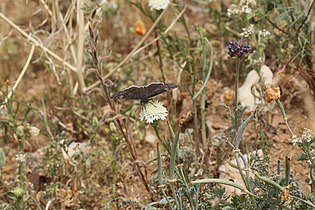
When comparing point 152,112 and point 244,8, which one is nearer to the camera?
point 152,112

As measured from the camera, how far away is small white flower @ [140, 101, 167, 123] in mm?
1733

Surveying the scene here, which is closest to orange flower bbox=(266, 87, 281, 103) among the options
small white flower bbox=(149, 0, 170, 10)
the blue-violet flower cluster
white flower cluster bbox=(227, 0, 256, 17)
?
the blue-violet flower cluster

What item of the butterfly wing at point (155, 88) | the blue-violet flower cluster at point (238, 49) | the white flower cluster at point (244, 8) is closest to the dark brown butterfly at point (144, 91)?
Answer: the butterfly wing at point (155, 88)

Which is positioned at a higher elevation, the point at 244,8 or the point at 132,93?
the point at 244,8

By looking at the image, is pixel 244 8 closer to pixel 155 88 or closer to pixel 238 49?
pixel 238 49

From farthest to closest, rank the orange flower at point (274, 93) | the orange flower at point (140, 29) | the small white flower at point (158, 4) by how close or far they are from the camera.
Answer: the orange flower at point (140, 29) < the small white flower at point (158, 4) < the orange flower at point (274, 93)

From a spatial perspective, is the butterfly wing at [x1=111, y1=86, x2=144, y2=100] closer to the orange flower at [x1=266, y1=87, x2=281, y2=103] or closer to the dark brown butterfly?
the dark brown butterfly

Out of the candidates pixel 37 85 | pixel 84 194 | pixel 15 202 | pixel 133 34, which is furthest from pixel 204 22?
pixel 15 202

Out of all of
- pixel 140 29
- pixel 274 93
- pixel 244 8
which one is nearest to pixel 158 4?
pixel 244 8

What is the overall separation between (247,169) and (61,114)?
1376mm

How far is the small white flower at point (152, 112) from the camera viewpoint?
1733mm

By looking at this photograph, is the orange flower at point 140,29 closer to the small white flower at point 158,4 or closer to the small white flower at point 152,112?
the small white flower at point 158,4

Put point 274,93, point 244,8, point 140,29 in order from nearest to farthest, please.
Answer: point 274,93, point 244,8, point 140,29

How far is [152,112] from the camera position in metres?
1.74
